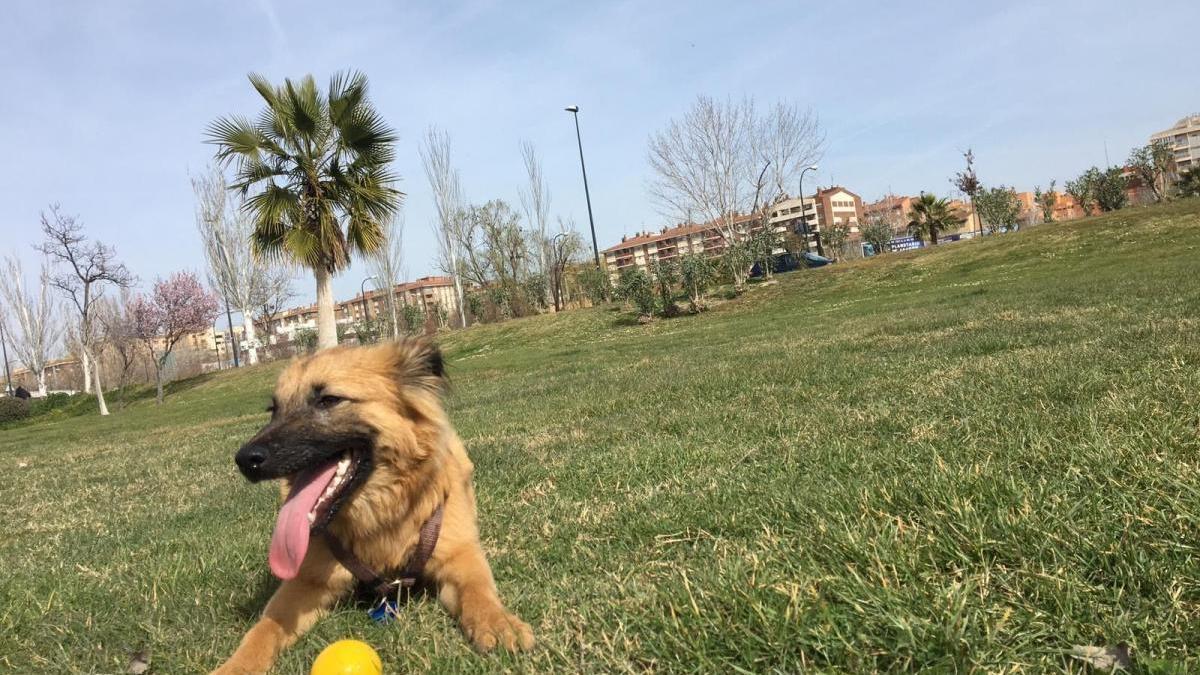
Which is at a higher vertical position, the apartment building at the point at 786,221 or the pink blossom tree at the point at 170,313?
the apartment building at the point at 786,221

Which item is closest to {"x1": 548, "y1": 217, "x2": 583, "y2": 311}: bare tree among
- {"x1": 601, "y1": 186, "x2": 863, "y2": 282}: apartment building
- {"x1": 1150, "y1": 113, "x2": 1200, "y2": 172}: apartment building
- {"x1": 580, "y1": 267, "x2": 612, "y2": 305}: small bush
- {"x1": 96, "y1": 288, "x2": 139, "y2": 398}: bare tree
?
{"x1": 580, "y1": 267, "x2": 612, "y2": 305}: small bush

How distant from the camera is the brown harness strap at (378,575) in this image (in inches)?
96.8

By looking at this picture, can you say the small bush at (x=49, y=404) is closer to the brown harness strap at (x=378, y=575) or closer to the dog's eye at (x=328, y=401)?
the dog's eye at (x=328, y=401)

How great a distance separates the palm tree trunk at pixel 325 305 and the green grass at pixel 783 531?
303 inches

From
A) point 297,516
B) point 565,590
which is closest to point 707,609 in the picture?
point 565,590

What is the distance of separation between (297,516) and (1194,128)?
158m

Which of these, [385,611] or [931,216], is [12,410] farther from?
[931,216]

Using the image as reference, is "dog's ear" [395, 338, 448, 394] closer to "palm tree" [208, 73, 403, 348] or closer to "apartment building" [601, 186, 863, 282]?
"palm tree" [208, 73, 403, 348]

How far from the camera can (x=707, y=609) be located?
187 centimetres

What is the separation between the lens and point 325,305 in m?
15.1

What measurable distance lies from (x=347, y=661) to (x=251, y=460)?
805 mm

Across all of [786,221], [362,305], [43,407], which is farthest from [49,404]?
[786,221]

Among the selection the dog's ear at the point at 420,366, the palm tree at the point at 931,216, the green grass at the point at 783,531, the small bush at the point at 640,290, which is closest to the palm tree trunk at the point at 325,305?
the green grass at the point at 783,531

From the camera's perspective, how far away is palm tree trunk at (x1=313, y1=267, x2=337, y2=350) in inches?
582
